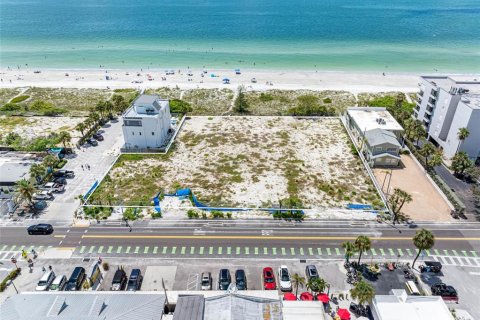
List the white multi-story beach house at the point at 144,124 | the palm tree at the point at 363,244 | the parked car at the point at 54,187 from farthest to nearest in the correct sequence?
the white multi-story beach house at the point at 144,124 < the parked car at the point at 54,187 < the palm tree at the point at 363,244

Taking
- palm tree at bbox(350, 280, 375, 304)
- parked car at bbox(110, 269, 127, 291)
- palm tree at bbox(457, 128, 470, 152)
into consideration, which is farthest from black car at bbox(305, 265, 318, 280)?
palm tree at bbox(457, 128, 470, 152)

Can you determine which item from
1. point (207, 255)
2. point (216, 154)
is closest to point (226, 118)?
point (216, 154)

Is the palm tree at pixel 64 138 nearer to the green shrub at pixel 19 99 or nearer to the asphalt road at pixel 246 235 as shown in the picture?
the asphalt road at pixel 246 235

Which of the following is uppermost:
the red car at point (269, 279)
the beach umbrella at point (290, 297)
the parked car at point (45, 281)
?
the beach umbrella at point (290, 297)

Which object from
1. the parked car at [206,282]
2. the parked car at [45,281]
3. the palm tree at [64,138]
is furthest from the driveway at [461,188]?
the palm tree at [64,138]

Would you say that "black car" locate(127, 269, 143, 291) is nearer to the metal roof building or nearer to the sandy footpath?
the metal roof building

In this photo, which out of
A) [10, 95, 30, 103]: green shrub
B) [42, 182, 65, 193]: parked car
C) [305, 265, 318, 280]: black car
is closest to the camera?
[305, 265, 318, 280]: black car
